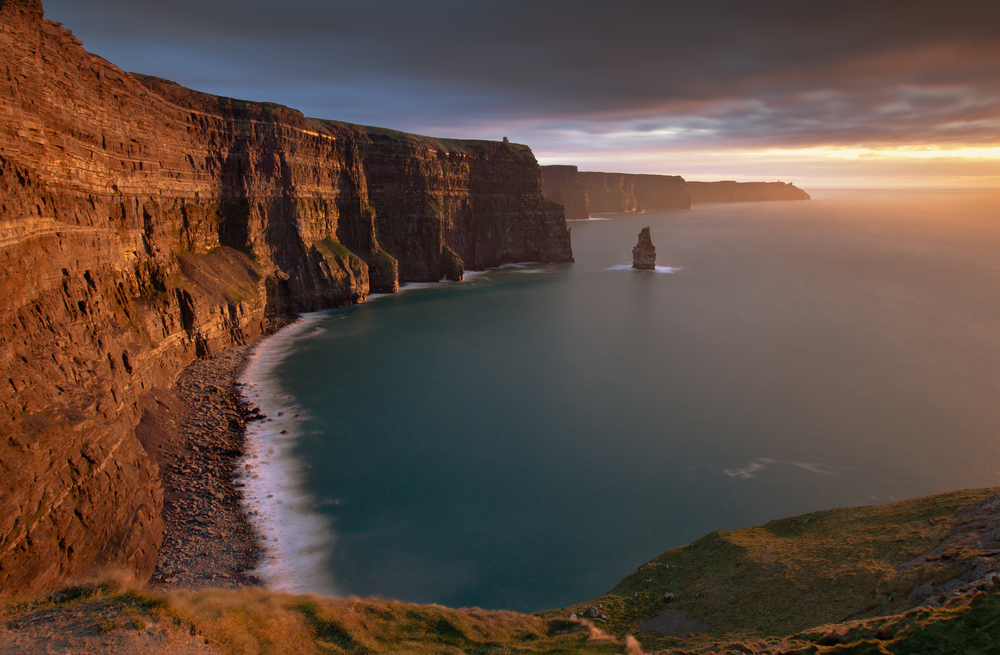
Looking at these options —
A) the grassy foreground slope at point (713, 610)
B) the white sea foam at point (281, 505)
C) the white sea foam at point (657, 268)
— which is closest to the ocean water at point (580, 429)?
the white sea foam at point (281, 505)

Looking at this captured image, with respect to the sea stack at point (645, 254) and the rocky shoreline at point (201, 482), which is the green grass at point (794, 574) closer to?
the rocky shoreline at point (201, 482)

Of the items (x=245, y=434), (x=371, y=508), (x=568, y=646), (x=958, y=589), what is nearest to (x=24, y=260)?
(x=245, y=434)

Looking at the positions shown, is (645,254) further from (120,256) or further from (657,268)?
(120,256)

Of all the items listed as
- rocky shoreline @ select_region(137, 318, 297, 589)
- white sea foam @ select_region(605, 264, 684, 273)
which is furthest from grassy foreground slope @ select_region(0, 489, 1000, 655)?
white sea foam @ select_region(605, 264, 684, 273)

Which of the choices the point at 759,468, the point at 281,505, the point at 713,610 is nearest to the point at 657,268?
the point at 759,468

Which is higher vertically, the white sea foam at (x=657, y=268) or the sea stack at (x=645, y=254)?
the sea stack at (x=645, y=254)

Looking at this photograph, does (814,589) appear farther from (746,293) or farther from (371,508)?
(746,293)
